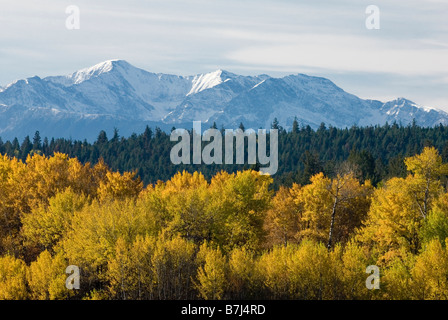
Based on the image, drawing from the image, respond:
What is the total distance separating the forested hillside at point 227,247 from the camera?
227 feet

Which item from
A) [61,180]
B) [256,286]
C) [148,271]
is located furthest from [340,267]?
[61,180]

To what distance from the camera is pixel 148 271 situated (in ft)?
237

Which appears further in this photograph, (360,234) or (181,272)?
(360,234)

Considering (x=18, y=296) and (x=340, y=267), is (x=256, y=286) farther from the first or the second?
(x=18, y=296)

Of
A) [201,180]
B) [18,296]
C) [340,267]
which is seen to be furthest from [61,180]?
[340,267]

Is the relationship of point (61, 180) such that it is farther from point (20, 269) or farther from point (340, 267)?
point (340, 267)

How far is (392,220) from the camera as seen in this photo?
78.7 meters

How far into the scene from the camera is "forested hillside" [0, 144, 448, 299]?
69188 millimetres

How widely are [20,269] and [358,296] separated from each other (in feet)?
128

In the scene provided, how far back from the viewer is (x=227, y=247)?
78.6 meters

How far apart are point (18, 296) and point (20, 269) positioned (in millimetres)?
4358

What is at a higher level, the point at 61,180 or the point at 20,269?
the point at 61,180
